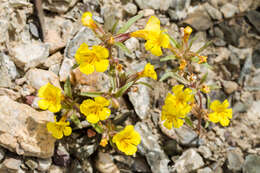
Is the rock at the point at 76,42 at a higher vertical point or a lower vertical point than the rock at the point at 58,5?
lower

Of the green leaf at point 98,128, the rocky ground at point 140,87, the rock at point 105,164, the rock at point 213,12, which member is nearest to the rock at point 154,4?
the rocky ground at point 140,87

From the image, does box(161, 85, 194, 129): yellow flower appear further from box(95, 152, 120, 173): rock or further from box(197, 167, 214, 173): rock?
box(197, 167, 214, 173): rock

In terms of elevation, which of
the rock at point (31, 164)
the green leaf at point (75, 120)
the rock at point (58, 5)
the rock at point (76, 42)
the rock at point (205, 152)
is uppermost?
the rock at point (58, 5)

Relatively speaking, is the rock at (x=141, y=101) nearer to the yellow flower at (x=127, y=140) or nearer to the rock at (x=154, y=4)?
the yellow flower at (x=127, y=140)

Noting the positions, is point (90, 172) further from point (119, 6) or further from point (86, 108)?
point (119, 6)

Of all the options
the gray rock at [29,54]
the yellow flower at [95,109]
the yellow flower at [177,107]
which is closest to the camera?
the yellow flower at [95,109]

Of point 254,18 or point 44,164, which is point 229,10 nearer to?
point 254,18

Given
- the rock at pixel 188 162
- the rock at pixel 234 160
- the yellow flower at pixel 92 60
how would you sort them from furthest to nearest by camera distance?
the rock at pixel 234 160
the rock at pixel 188 162
the yellow flower at pixel 92 60

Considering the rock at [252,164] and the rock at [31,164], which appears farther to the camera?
the rock at [252,164]
